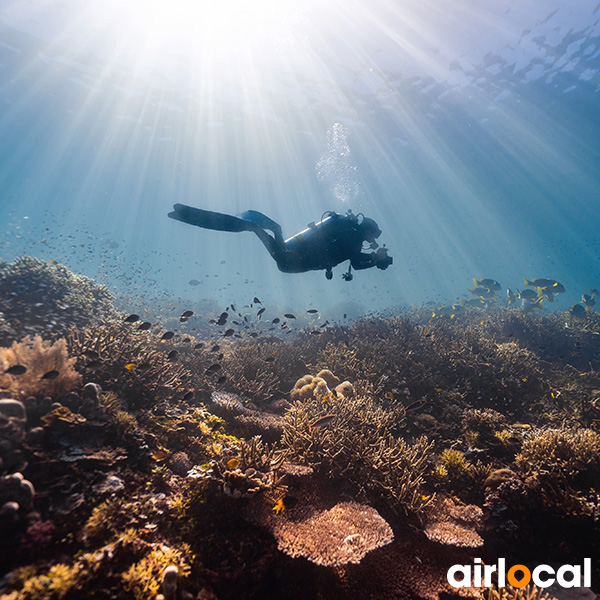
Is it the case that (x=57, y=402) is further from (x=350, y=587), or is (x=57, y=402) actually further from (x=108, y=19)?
(x=108, y=19)

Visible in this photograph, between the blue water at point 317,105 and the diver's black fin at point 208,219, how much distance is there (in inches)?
402

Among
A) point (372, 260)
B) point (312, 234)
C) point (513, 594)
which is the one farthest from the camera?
point (312, 234)

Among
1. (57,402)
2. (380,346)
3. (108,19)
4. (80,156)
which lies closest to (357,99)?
(108,19)

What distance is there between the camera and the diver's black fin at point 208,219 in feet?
22.4

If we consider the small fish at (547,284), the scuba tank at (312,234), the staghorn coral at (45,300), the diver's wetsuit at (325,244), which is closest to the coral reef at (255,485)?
the staghorn coral at (45,300)

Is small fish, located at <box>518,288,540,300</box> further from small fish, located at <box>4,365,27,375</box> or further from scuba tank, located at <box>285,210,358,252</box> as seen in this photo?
→ small fish, located at <box>4,365,27,375</box>

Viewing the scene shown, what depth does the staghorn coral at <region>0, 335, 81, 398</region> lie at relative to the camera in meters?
4.02

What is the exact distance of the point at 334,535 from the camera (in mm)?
3203

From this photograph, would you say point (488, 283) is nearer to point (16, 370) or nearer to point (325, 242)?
point (325, 242)

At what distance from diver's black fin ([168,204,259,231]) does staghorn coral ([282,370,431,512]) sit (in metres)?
4.83

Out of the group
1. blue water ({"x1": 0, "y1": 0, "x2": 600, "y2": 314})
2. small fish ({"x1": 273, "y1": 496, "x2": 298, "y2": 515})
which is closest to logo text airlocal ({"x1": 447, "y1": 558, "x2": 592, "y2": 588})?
small fish ({"x1": 273, "y1": 496, "x2": 298, "y2": 515})

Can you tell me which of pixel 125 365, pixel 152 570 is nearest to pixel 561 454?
pixel 152 570

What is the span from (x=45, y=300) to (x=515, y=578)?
1296 centimetres

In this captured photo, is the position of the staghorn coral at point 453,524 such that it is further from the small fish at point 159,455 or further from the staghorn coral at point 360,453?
the small fish at point 159,455
